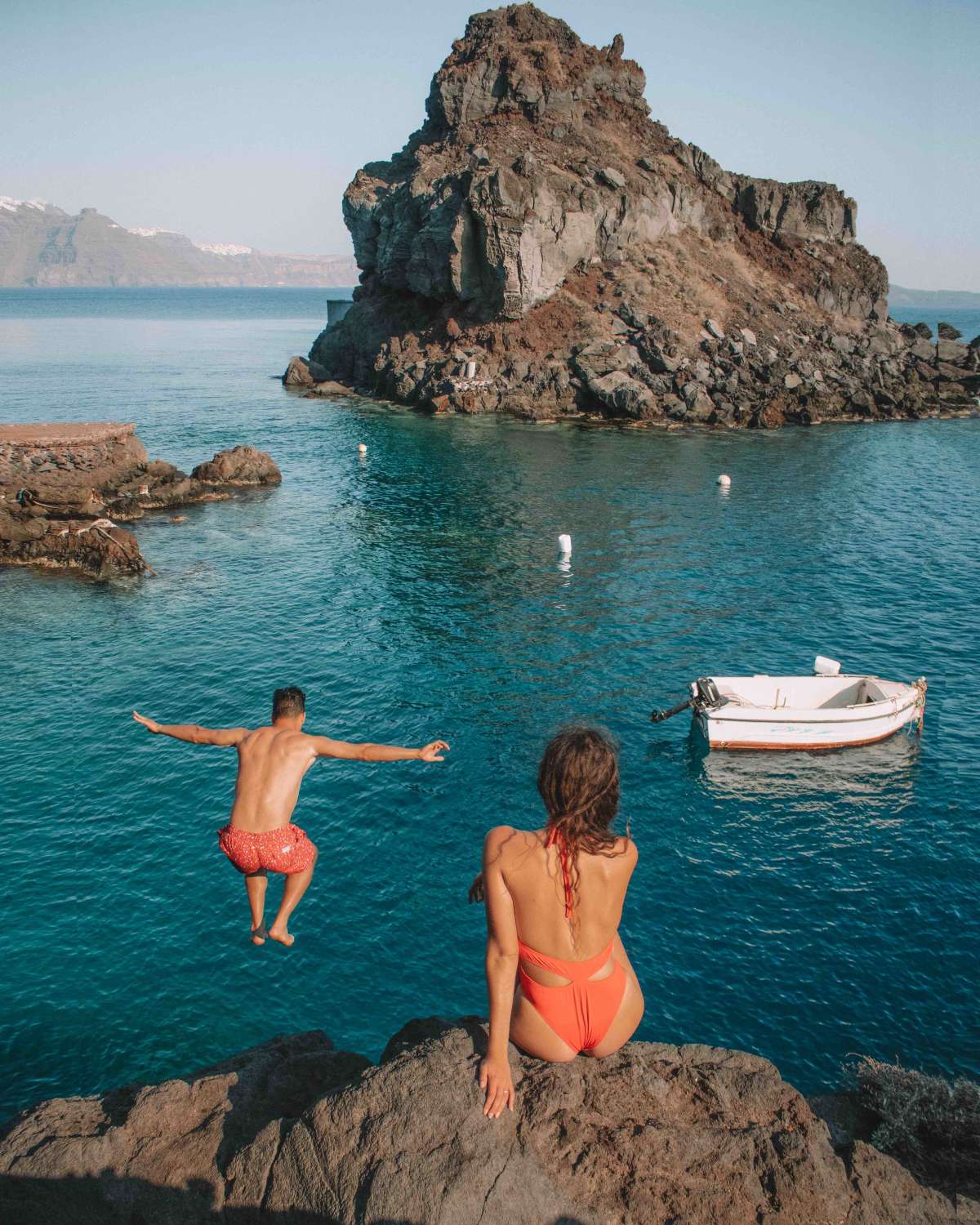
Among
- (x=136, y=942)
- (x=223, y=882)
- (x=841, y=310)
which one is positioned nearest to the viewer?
(x=136, y=942)

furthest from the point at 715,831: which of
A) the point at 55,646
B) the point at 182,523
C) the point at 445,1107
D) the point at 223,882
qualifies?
the point at 182,523

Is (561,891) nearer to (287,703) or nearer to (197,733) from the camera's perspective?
(287,703)

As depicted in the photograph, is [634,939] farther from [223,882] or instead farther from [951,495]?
[951,495]

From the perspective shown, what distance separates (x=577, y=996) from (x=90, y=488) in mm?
53166

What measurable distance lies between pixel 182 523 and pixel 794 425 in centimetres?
5503

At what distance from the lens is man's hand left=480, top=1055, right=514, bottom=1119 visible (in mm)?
6230

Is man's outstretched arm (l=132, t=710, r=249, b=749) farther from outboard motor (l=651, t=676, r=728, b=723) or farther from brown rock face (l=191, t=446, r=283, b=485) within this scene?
brown rock face (l=191, t=446, r=283, b=485)

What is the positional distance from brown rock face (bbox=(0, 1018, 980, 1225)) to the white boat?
65.2ft

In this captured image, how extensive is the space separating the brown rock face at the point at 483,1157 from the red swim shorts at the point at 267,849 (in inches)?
96.4

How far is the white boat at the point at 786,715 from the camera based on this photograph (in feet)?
87.4

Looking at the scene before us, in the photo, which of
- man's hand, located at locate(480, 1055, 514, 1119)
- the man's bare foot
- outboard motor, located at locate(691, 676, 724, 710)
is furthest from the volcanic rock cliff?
man's hand, located at locate(480, 1055, 514, 1119)

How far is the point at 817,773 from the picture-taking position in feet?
85.6

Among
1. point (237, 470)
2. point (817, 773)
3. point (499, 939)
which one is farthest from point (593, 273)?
point (499, 939)

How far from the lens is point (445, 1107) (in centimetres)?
630
